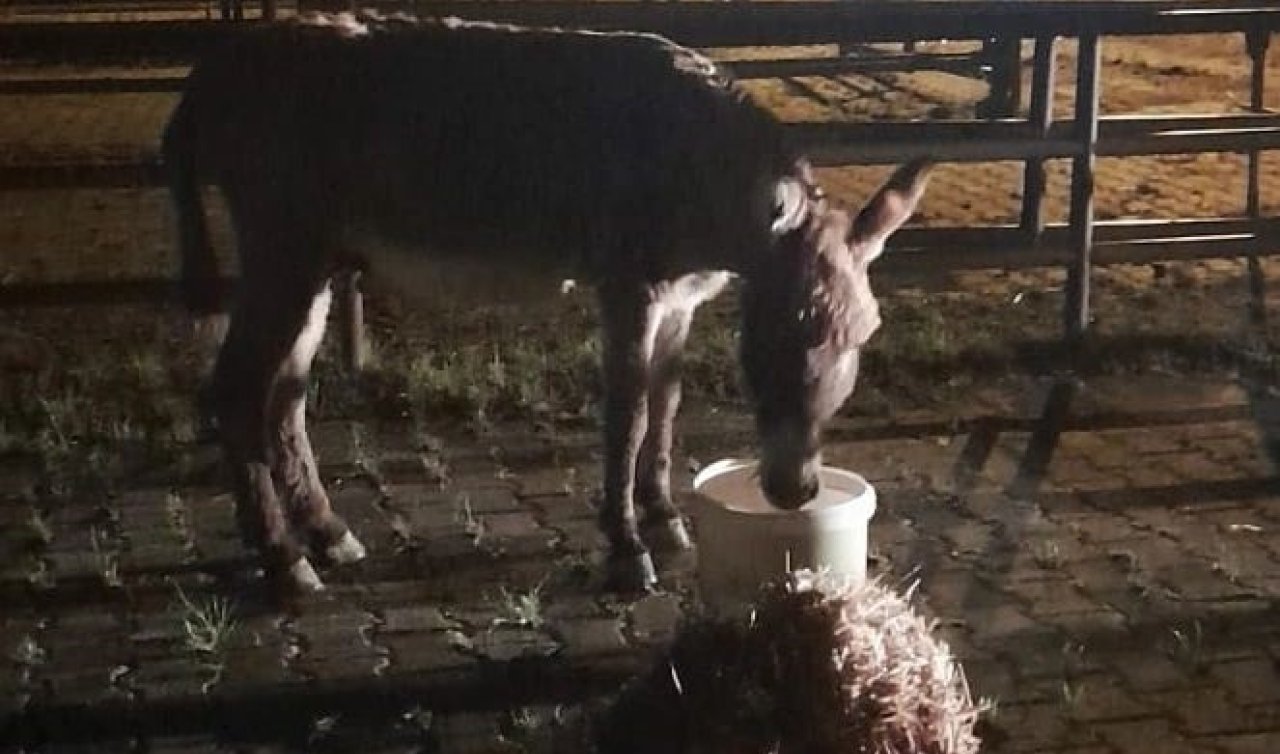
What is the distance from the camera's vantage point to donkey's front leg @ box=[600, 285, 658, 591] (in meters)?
4.82

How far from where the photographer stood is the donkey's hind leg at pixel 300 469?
501cm

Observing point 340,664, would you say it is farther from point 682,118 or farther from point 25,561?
point 682,118

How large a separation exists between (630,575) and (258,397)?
40.3 inches

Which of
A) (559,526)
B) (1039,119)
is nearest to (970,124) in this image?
(1039,119)

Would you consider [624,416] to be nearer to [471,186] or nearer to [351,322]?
[471,186]

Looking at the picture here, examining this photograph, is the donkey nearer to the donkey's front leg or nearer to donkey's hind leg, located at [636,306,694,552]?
the donkey's front leg

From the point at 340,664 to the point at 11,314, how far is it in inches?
152

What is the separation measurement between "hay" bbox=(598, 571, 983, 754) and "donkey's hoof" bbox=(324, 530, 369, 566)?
153 cm

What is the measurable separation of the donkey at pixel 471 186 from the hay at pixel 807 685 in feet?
3.39

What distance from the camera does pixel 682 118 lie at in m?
4.72

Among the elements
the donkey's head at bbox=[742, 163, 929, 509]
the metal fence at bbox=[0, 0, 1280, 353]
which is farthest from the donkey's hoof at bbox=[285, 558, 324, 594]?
the metal fence at bbox=[0, 0, 1280, 353]

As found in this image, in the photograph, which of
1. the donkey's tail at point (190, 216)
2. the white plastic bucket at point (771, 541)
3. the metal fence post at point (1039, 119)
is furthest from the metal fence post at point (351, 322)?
the metal fence post at point (1039, 119)

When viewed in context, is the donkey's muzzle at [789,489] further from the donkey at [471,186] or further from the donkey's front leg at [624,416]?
the donkey's front leg at [624,416]

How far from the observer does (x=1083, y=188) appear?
6.91m
